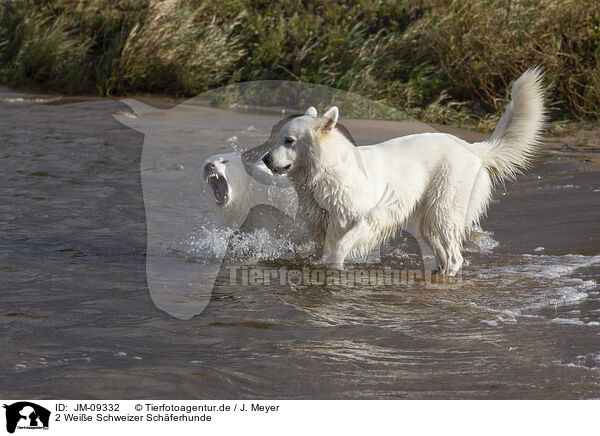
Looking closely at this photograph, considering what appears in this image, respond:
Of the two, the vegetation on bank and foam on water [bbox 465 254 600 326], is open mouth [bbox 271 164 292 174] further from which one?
the vegetation on bank

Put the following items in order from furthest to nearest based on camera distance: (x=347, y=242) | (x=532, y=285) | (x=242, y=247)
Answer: (x=242, y=247) < (x=347, y=242) < (x=532, y=285)

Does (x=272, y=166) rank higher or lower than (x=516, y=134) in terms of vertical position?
lower

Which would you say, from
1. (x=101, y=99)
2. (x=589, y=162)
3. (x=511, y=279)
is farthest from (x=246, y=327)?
(x=101, y=99)

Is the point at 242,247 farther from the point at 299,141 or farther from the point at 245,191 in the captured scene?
the point at 299,141

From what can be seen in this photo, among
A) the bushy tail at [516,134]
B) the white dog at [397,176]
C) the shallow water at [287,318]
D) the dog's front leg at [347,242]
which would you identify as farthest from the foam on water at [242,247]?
the bushy tail at [516,134]

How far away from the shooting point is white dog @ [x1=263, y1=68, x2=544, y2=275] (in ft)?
16.5

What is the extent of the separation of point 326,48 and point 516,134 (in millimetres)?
6698

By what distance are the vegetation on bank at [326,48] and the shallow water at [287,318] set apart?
3.81 meters

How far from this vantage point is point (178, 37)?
39.8ft

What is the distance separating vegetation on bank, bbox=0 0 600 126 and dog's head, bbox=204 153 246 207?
5.31 metres

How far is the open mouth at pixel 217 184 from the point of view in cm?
566

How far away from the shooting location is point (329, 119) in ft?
16.0
